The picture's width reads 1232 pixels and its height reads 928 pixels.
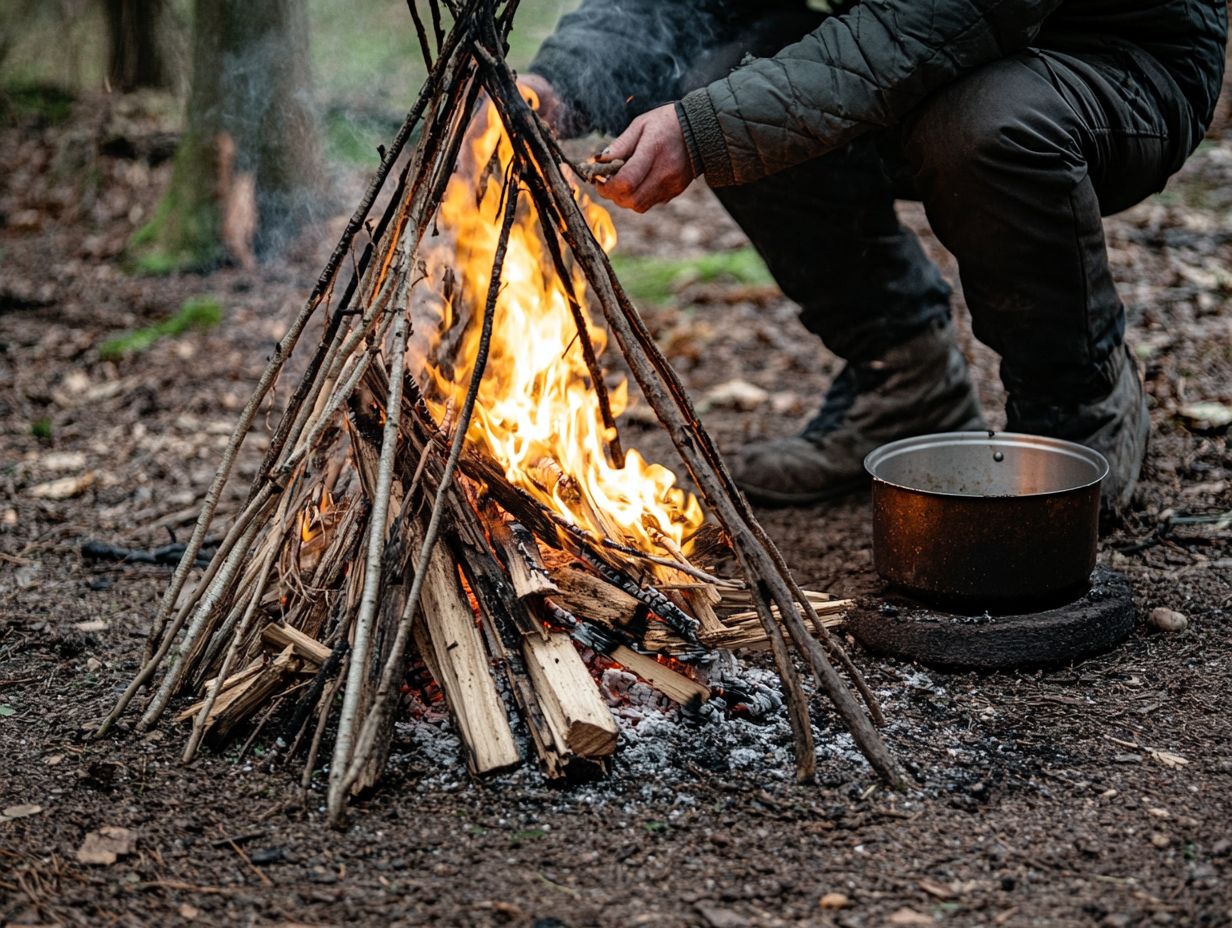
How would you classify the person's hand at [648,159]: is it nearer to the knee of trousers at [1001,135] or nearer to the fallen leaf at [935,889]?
the knee of trousers at [1001,135]

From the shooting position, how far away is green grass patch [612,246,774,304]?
606 cm

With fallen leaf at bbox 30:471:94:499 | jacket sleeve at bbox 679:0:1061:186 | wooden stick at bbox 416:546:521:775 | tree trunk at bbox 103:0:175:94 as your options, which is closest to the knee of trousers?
jacket sleeve at bbox 679:0:1061:186

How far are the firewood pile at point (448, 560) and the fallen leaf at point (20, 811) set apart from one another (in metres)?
0.27

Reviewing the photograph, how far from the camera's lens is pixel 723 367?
5199 millimetres

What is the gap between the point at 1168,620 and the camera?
9.14 feet

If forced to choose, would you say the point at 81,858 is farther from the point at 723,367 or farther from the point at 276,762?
the point at 723,367

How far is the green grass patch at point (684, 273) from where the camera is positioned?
6059mm

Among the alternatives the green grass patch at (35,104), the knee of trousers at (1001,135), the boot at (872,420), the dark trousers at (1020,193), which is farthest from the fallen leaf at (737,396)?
the green grass patch at (35,104)

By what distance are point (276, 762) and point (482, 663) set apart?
0.45 metres

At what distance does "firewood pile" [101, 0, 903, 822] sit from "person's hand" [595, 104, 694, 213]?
0.32 ft

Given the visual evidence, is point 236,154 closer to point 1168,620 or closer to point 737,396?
point 737,396

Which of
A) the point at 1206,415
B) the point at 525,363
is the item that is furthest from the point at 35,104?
the point at 1206,415

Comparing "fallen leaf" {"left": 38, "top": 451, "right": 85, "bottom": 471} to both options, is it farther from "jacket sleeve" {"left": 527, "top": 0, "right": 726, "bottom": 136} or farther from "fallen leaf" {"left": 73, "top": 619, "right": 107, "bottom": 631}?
"jacket sleeve" {"left": 527, "top": 0, "right": 726, "bottom": 136}

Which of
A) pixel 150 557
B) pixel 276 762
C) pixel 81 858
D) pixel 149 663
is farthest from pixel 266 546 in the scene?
pixel 150 557
